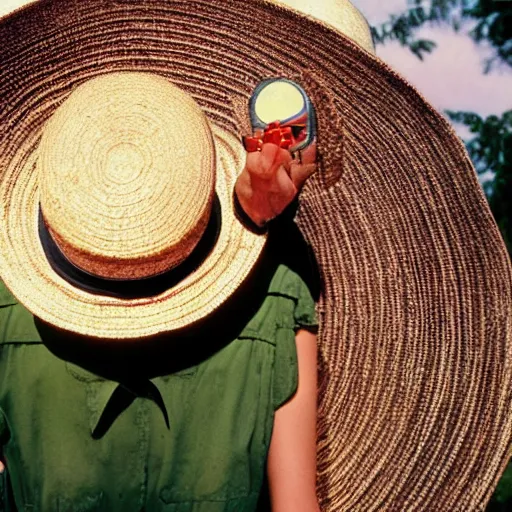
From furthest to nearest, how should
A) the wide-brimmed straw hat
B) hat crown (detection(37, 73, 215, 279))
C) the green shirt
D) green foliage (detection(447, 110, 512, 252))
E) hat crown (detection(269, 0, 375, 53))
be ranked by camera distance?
green foliage (detection(447, 110, 512, 252))
hat crown (detection(269, 0, 375, 53))
the wide-brimmed straw hat
the green shirt
hat crown (detection(37, 73, 215, 279))

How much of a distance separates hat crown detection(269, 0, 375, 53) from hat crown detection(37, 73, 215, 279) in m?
1.09

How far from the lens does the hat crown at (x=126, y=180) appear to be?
4.59 ft

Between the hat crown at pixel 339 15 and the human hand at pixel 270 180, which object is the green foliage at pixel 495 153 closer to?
the hat crown at pixel 339 15

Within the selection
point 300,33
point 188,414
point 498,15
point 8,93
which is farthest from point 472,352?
point 498,15

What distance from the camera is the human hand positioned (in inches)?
57.2

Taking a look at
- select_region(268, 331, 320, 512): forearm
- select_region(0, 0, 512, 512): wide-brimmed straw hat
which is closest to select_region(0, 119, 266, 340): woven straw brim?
select_region(0, 0, 512, 512): wide-brimmed straw hat

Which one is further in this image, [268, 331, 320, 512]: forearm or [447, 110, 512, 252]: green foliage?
[447, 110, 512, 252]: green foliage

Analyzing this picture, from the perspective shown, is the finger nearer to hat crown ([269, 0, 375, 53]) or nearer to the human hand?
the human hand

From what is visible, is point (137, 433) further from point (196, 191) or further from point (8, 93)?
point (8, 93)

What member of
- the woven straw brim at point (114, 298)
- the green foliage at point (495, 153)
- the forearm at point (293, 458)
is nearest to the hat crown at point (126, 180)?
the woven straw brim at point (114, 298)

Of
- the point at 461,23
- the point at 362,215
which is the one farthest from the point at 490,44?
the point at 362,215

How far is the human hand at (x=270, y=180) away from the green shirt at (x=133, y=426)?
8.4 inches

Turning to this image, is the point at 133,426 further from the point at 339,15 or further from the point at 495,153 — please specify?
the point at 495,153

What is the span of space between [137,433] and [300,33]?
763 mm
